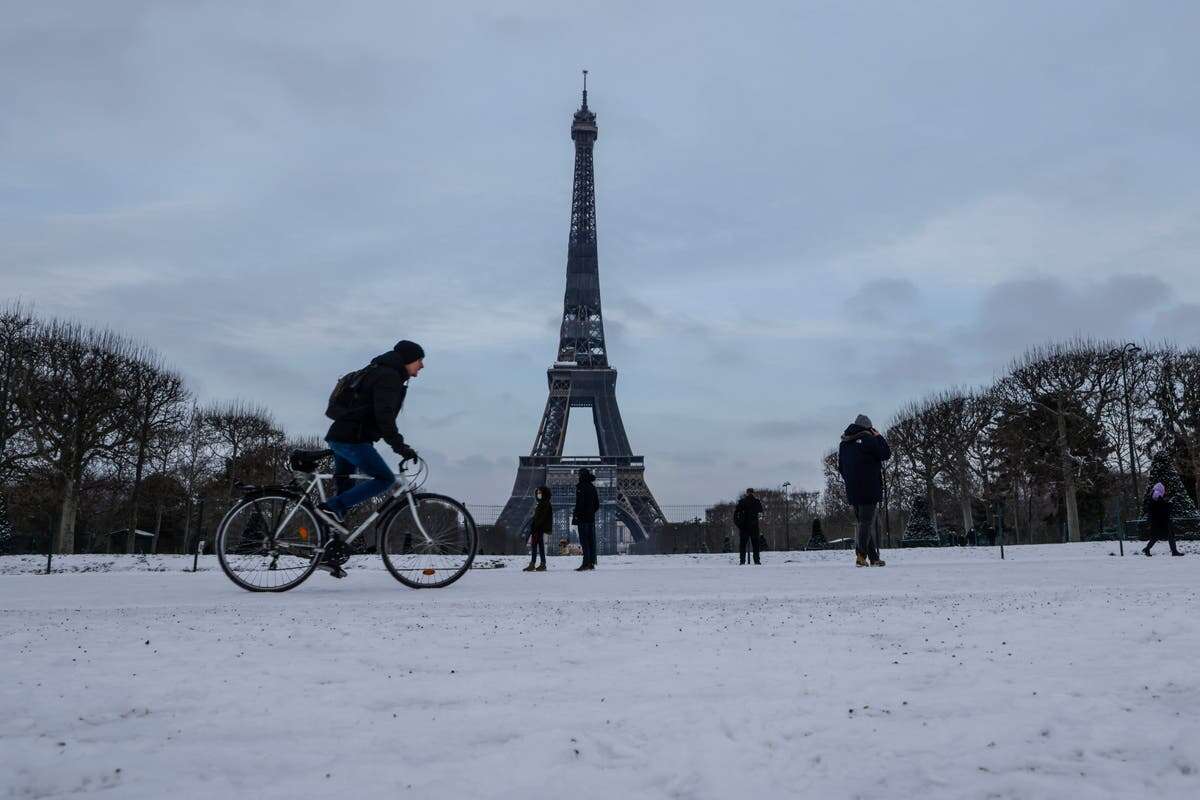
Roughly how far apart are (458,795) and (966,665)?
6.89 feet

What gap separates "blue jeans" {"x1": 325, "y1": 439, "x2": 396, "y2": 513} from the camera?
6855 millimetres

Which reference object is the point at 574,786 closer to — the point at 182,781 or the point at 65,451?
the point at 182,781

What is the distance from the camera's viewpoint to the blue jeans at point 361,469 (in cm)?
686

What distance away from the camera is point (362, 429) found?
691 centimetres

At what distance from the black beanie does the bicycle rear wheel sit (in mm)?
1351

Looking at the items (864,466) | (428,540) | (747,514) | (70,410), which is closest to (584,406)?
(70,410)

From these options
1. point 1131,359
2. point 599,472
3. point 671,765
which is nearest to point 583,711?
point 671,765

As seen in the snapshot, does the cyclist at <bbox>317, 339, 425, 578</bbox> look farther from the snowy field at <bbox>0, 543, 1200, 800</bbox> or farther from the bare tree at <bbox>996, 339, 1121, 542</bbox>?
the bare tree at <bbox>996, 339, 1121, 542</bbox>

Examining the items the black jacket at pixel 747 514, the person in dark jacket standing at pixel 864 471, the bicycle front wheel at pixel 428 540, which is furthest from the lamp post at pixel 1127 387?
the bicycle front wheel at pixel 428 540

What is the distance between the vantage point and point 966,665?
Result: 3395 mm

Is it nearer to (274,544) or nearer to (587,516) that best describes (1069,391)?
(587,516)

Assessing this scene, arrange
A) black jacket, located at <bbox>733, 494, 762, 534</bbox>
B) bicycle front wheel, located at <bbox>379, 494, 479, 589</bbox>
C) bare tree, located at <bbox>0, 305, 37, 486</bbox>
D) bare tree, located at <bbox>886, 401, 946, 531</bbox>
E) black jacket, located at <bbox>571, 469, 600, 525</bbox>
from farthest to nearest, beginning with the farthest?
1. bare tree, located at <bbox>886, 401, 946, 531</bbox>
2. bare tree, located at <bbox>0, 305, 37, 486</bbox>
3. black jacket, located at <bbox>733, 494, 762, 534</bbox>
4. black jacket, located at <bbox>571, 469, 600, 525</bbox>
5. bicycle front wheel, located at <bbox>379, 494, 479, 589</bbox>

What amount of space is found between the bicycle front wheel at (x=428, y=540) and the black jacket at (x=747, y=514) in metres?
11.0

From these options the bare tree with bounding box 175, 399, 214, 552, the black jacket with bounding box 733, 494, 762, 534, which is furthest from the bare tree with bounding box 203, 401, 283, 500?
the black jacket with bounding box 733, 494, 762, 534
